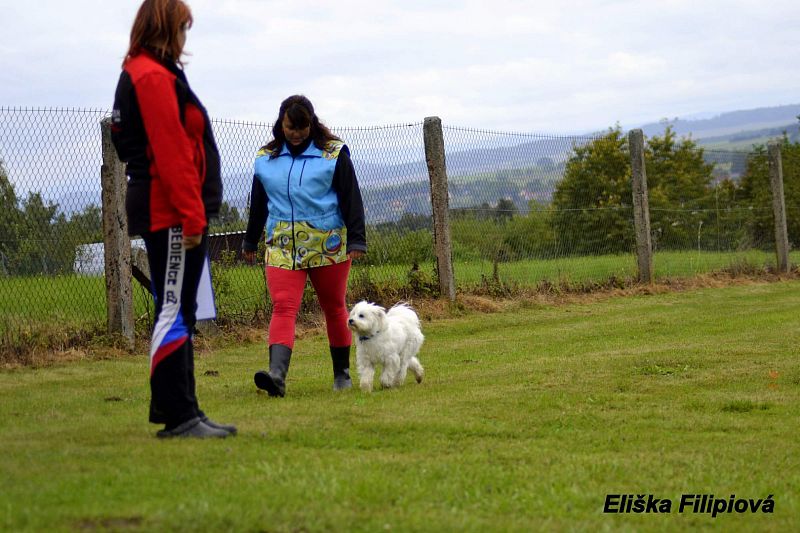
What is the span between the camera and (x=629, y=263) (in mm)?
17312

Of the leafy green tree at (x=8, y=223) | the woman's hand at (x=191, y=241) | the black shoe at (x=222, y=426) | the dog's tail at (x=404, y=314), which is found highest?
the leafy green tree at (x=8, y=223)

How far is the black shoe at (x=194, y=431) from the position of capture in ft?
17.3

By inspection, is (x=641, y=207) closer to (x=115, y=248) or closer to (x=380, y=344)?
(x=115, y=248)

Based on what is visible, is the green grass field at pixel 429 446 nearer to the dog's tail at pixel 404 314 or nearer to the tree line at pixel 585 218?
the dog's tail at pixel 404 314

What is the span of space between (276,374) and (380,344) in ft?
3.06

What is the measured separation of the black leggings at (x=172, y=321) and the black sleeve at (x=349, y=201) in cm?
210

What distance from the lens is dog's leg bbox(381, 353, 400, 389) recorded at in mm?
7805

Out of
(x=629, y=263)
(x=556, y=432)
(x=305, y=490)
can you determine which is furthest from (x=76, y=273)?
(x=629, y=263)

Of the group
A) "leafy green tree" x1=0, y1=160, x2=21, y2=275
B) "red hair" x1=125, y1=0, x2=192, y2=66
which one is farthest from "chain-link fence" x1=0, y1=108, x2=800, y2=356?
"red hair" x1=125, y1=0, x2=192, y2=66

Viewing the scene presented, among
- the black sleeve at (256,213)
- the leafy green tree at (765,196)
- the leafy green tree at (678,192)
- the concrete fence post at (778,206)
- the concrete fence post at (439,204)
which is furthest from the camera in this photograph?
the leafy green tree at (765,196)

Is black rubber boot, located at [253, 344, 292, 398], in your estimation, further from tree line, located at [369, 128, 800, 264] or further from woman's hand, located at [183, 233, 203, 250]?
tree line, located at [369, 128, 800, 264]

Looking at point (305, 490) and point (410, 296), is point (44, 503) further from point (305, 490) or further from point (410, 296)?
point (410, 296)

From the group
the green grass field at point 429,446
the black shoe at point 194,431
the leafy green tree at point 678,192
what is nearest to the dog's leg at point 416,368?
the green grass field at point 429,446

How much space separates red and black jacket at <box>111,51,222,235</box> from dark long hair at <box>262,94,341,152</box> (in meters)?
1.86
